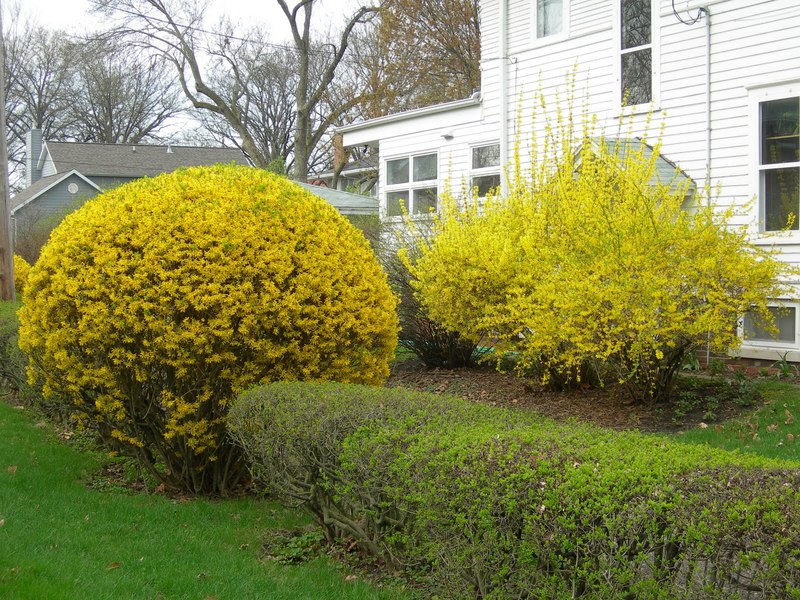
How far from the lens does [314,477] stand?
435 centimetres

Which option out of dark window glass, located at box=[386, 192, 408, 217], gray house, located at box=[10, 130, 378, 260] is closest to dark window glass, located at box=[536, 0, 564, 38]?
dark window glass, located at box=[386, 192, 408, 217]

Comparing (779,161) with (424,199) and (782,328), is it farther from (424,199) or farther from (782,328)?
(424,199)

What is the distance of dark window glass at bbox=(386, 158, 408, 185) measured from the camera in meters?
15.5

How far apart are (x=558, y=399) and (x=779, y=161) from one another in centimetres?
399

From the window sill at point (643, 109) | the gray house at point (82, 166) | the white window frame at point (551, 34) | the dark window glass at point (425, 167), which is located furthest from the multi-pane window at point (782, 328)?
the gray house at point (82, 166)

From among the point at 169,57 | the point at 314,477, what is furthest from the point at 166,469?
the point at 169,57

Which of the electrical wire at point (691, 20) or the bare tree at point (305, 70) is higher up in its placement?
the bare tree at point (305, 70)

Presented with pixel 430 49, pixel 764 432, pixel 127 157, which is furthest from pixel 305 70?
pixel 764 432

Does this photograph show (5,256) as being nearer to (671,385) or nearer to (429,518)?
(671,385)

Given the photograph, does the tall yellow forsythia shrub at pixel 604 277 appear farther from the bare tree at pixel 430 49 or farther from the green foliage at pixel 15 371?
the bare tree at pixel 430 49

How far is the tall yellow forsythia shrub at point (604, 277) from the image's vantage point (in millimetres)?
7367

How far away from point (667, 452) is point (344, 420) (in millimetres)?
1594

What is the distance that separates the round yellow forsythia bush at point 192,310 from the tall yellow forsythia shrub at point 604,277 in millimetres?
2427

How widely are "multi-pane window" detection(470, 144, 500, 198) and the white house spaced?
22 millimetres
